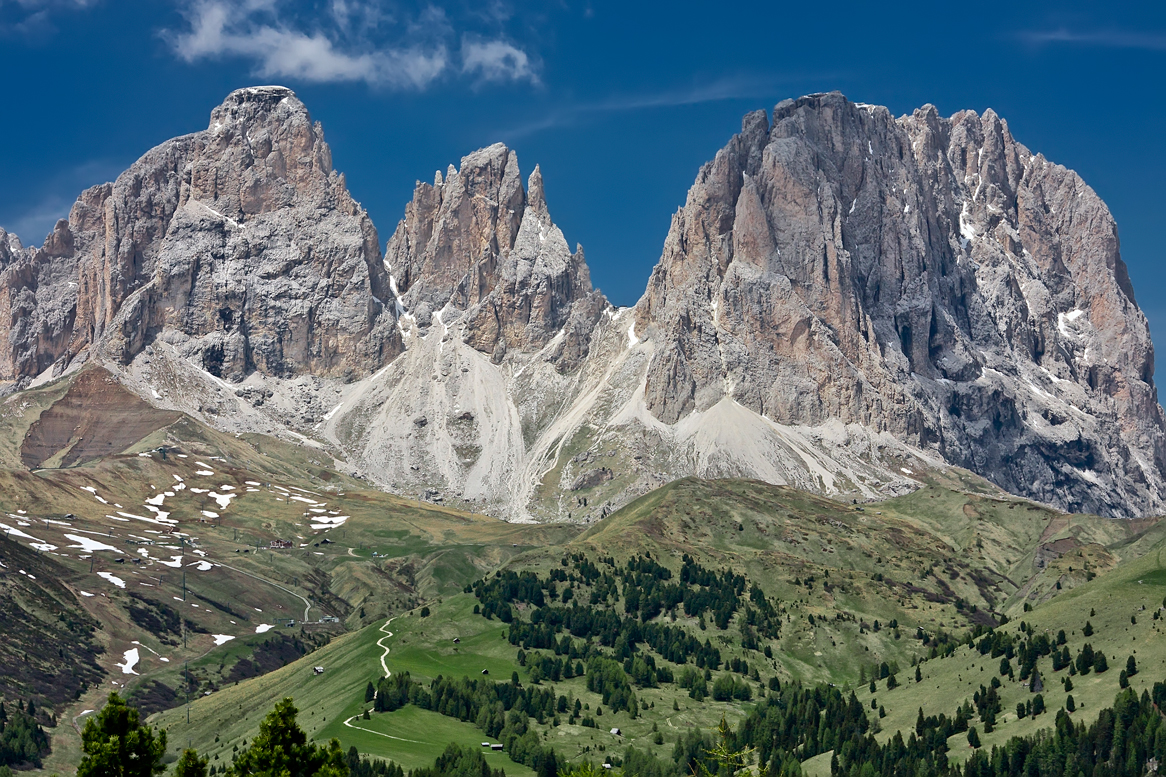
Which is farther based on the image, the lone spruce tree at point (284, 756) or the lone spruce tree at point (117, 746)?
the lone spruce tree at point (284, 756)

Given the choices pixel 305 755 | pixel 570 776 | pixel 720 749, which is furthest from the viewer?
pixel 570 776

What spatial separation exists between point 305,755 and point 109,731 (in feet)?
48.1

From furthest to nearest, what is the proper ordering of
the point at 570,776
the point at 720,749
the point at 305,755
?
the point at 570,776 < the point at 305,755 < the point at 720,749

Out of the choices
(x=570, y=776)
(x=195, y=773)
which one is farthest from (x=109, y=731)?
(x=570, y=776)

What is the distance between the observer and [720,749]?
97.9m

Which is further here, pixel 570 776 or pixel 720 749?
pixel 570 776

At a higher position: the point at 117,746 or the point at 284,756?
the point at 284,756

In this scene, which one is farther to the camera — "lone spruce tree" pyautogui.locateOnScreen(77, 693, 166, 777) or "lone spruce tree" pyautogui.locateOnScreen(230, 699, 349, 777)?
"lone spruce tree" pyautogui.locateOnScreen(230, 699, 349, 777)

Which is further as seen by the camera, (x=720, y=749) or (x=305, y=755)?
(x=305, y=755)

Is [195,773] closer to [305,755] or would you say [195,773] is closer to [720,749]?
[305,755]

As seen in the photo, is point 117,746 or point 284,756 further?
Result: point 284,756

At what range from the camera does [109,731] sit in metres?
98.6

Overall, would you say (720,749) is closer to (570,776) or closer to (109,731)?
(570,776)

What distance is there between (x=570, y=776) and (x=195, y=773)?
31.9 metres
